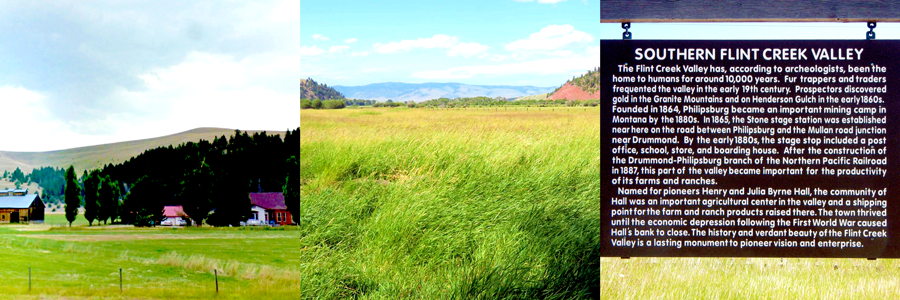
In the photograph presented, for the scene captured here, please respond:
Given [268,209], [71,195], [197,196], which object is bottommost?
[268,209]

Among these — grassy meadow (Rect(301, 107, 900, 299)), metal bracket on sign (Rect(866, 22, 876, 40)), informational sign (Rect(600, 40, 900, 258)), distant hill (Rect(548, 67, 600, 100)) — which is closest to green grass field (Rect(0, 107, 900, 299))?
grassy meadow (Rect(301, 107, 900, 299))

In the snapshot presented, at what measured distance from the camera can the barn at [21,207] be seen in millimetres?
9148

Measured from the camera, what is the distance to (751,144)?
145 inches

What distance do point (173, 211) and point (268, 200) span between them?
7.80 feet

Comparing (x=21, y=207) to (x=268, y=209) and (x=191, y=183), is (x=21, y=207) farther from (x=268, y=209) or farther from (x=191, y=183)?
(x=268, y=209)

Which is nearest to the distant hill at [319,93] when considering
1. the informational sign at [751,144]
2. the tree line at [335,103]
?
the tree line at [335,103]

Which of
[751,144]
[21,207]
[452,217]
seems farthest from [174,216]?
[751,144]

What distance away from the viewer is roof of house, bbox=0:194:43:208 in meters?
9.22

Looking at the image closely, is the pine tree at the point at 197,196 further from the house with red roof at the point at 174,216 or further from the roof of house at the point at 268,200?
the roof of house at the point at 268,200

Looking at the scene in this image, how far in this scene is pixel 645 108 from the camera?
3.69 m

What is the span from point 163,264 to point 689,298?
10.4 metres

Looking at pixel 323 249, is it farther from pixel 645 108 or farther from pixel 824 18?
pixel 824 18

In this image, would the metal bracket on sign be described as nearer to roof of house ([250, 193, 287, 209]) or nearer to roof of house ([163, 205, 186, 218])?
roof of house ([250, 193, 287, 209])

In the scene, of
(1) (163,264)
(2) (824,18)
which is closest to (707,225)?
(2) (824,18)
